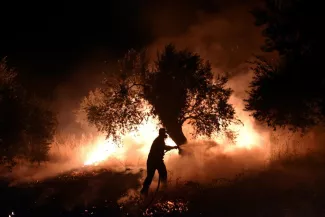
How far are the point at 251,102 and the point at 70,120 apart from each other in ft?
94.1

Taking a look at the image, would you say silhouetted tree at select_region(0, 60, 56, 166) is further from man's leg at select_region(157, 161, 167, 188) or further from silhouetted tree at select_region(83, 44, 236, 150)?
man's leg at select_region(157, 161, 167, 188)

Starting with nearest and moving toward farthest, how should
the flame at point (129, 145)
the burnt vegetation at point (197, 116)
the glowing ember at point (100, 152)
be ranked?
the burnt vegetation at point (197, 116) < the flame at point (129, 145) < the glowing ember at point (100, 152)

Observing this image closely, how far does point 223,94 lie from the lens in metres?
22.2

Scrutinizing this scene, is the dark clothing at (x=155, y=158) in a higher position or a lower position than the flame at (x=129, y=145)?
lower

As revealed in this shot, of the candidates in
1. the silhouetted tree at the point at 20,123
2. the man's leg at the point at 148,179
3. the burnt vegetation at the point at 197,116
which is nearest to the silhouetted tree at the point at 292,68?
the burnt vegetation at the point at 197,116

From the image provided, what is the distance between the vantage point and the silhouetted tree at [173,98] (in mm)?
21812

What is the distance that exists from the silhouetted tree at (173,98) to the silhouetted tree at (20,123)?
5.53m

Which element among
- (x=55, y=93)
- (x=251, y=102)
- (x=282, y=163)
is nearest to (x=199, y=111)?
(x=251, y=102)

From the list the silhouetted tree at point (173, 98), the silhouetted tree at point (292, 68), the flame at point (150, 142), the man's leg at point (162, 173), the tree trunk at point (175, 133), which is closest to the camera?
the silhouetted tree at point (292, 68)

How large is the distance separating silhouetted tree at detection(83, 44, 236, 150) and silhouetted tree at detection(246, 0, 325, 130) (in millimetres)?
3260

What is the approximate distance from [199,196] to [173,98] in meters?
7.74

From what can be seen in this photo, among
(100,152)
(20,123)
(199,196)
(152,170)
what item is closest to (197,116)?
(152,170)

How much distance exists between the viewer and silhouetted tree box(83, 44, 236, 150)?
21.8 metres

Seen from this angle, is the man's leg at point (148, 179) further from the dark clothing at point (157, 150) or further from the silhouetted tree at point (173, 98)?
the silhouetted tree at point (173, 98)
